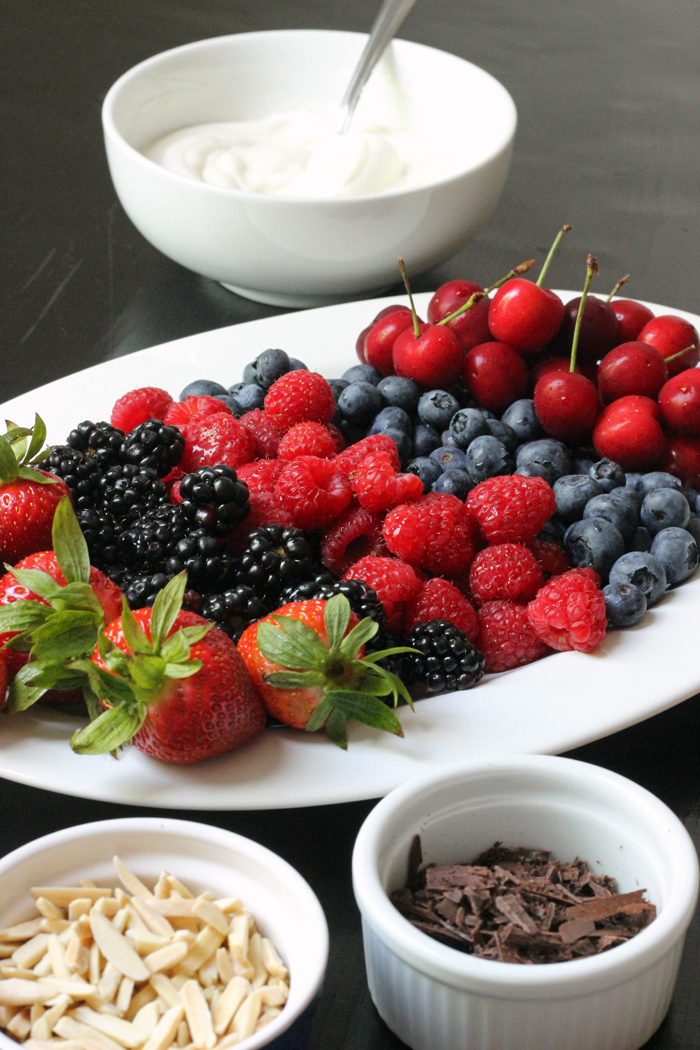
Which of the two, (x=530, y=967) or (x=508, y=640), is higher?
(x=530, y=967)

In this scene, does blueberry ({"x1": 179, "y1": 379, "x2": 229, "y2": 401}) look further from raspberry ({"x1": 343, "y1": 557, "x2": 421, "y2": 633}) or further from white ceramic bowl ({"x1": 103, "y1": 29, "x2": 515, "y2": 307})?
raspberry ({"x1": 343, "y1": 557, "x2": 421, "y2": 633})

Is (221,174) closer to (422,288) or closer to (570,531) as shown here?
(422,288)

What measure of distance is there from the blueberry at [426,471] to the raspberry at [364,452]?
0.16 ft

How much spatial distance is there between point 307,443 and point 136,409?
0.26 m

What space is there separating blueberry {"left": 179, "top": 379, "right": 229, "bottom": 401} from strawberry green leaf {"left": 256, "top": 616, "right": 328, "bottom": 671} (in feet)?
1.99

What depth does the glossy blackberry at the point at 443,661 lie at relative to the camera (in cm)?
103

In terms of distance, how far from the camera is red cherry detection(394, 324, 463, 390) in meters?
1.36

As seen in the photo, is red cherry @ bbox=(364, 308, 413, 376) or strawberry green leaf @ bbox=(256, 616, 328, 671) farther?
red cherry @ bbox=(364, 308, 413, 376)

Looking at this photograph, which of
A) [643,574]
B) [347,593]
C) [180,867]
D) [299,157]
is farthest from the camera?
[299,157]

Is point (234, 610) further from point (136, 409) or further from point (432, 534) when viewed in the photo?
point (136, 409)

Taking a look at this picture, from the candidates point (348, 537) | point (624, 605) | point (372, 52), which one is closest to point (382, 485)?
point (348, 537)

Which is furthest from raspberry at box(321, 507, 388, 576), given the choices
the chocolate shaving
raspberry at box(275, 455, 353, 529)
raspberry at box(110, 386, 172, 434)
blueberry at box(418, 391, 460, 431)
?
the chocolate shaving

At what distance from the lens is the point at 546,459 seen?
4.19 ft

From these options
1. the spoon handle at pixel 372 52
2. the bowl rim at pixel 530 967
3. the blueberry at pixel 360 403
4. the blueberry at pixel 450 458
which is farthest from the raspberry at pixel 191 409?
the spoon handle at pixel 372 52
